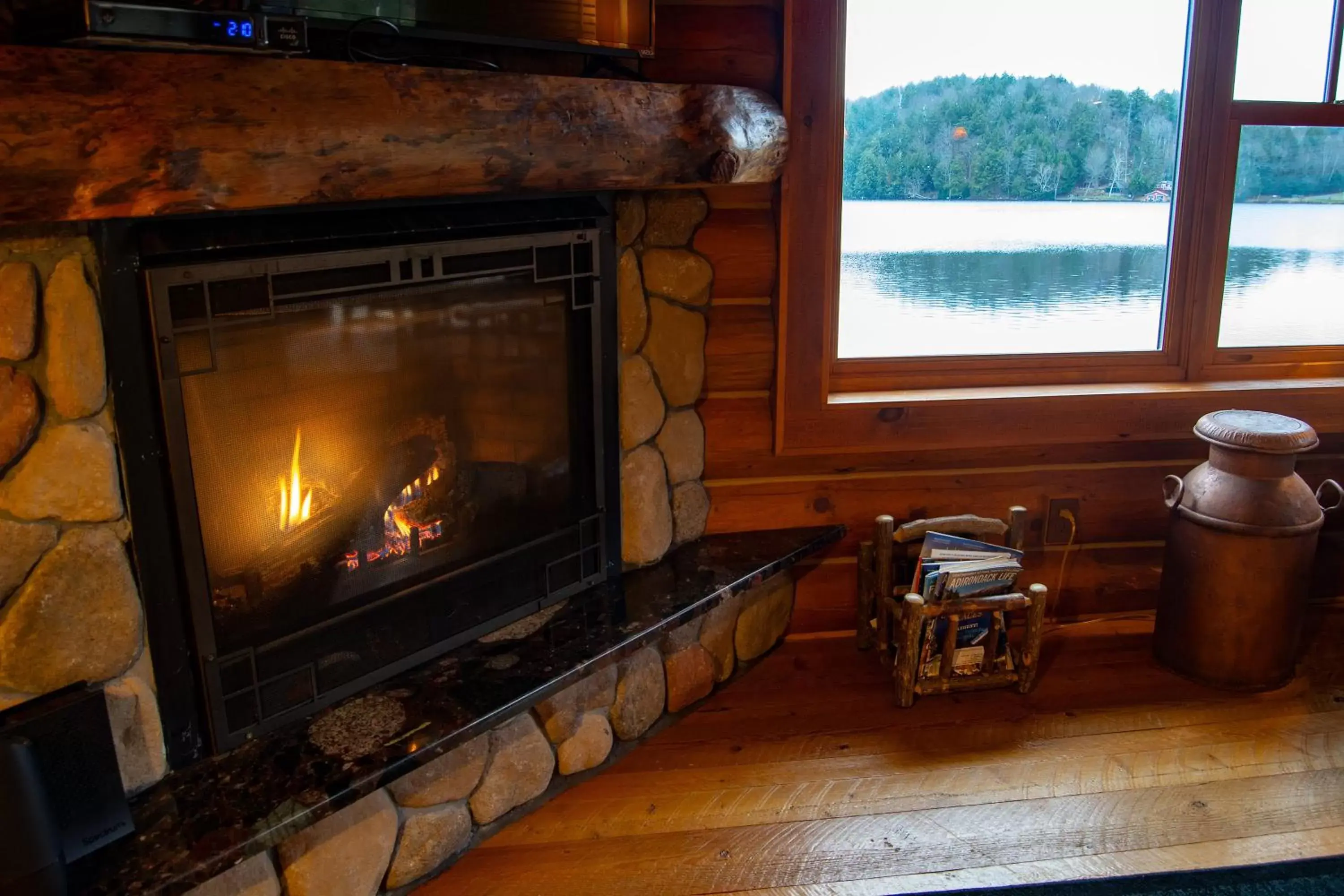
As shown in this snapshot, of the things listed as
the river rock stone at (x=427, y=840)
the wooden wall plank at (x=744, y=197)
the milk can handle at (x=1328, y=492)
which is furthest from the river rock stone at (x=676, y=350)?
the milk can handle at (x=1328, y=492)

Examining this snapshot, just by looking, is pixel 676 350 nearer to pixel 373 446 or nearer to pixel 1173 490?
pixel 373 446

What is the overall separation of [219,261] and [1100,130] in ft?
6.73

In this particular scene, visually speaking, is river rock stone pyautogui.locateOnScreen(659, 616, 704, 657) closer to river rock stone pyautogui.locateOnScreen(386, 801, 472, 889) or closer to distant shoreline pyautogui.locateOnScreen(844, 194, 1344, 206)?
river rock stone pyautogui.locateOnScreen(386, 801, 472, 889)

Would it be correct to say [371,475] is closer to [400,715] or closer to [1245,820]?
[400,715]

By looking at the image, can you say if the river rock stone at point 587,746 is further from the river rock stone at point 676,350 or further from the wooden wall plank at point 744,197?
the wooden wall plank at point 744,197

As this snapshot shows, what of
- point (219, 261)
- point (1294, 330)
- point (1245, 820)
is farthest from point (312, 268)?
point (1294, 330)

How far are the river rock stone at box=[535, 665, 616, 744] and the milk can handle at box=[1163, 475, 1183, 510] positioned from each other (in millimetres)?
1385

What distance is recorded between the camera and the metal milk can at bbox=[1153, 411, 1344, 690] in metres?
2.48

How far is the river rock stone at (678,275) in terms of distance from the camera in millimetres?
2367

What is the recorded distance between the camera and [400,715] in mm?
1868

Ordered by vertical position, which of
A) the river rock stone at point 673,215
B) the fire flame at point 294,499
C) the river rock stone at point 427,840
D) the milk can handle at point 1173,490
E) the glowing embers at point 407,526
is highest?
the river rock stone at point 673,215

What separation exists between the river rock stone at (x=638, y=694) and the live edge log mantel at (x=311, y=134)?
99 cm

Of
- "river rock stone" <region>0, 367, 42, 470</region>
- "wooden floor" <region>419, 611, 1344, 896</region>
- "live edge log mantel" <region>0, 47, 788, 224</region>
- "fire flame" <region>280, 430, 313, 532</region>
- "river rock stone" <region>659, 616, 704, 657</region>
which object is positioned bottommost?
"wooden floor" <region>419, 611, 1344, 896</region>

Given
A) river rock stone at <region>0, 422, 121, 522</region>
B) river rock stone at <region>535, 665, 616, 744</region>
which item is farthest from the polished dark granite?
river rock stone at <region>0, 422, 121, 522</region>
